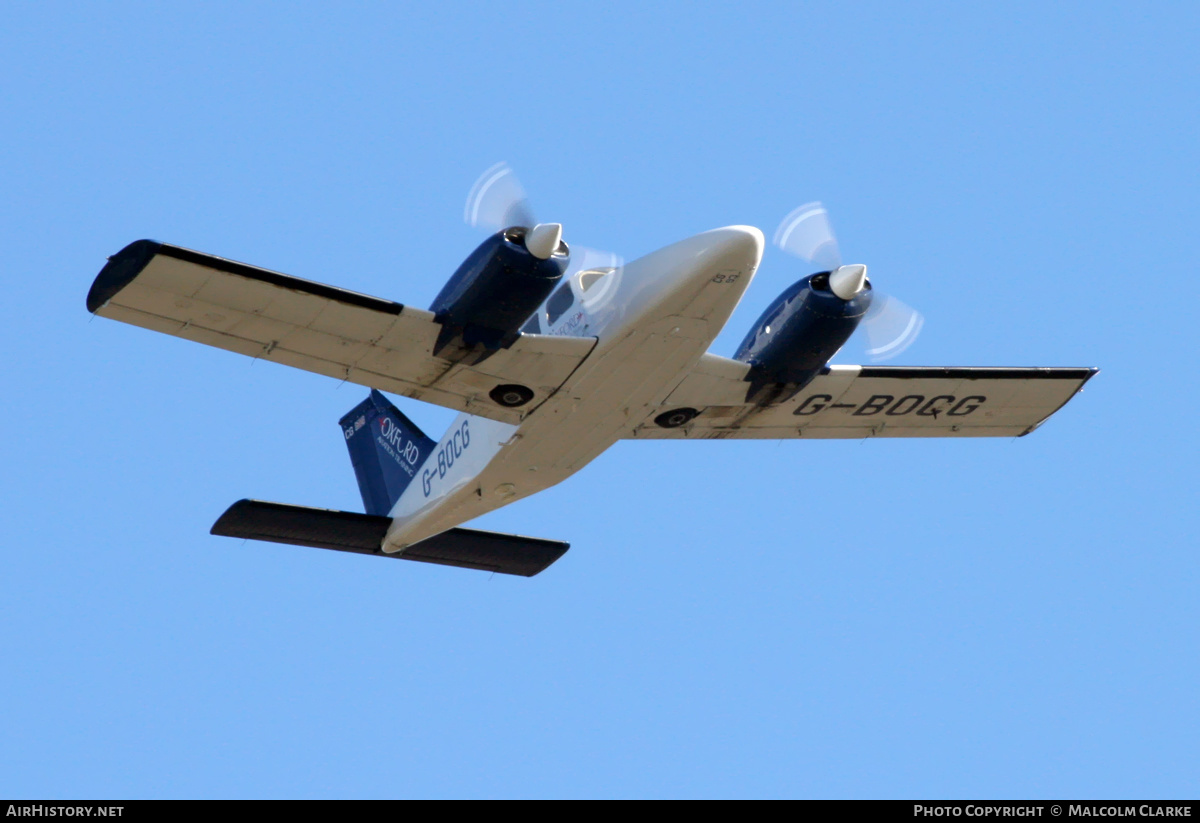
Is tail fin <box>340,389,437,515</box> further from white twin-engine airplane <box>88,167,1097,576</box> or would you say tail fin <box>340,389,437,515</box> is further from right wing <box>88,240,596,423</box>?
right wing <box>88,240,596,423</box>

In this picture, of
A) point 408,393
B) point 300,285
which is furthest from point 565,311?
point 300,285

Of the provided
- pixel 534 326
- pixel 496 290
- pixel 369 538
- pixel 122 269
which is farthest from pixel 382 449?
pixel 122 269

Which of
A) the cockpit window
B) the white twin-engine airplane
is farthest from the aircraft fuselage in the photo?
the cockpit window

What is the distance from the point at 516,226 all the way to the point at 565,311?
2.06 m

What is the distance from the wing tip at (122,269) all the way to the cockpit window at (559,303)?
547 cm

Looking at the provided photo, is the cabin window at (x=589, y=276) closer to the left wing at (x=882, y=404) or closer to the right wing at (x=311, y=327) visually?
the right wing at (x=311, y=327)

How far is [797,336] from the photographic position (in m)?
18.8

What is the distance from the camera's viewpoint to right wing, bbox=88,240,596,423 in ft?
55.0

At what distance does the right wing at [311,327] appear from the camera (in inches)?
660

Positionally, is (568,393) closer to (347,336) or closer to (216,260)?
(347,336)

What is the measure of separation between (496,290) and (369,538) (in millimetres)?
6663

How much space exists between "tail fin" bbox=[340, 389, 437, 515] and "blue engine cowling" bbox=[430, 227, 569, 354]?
5609 mm
